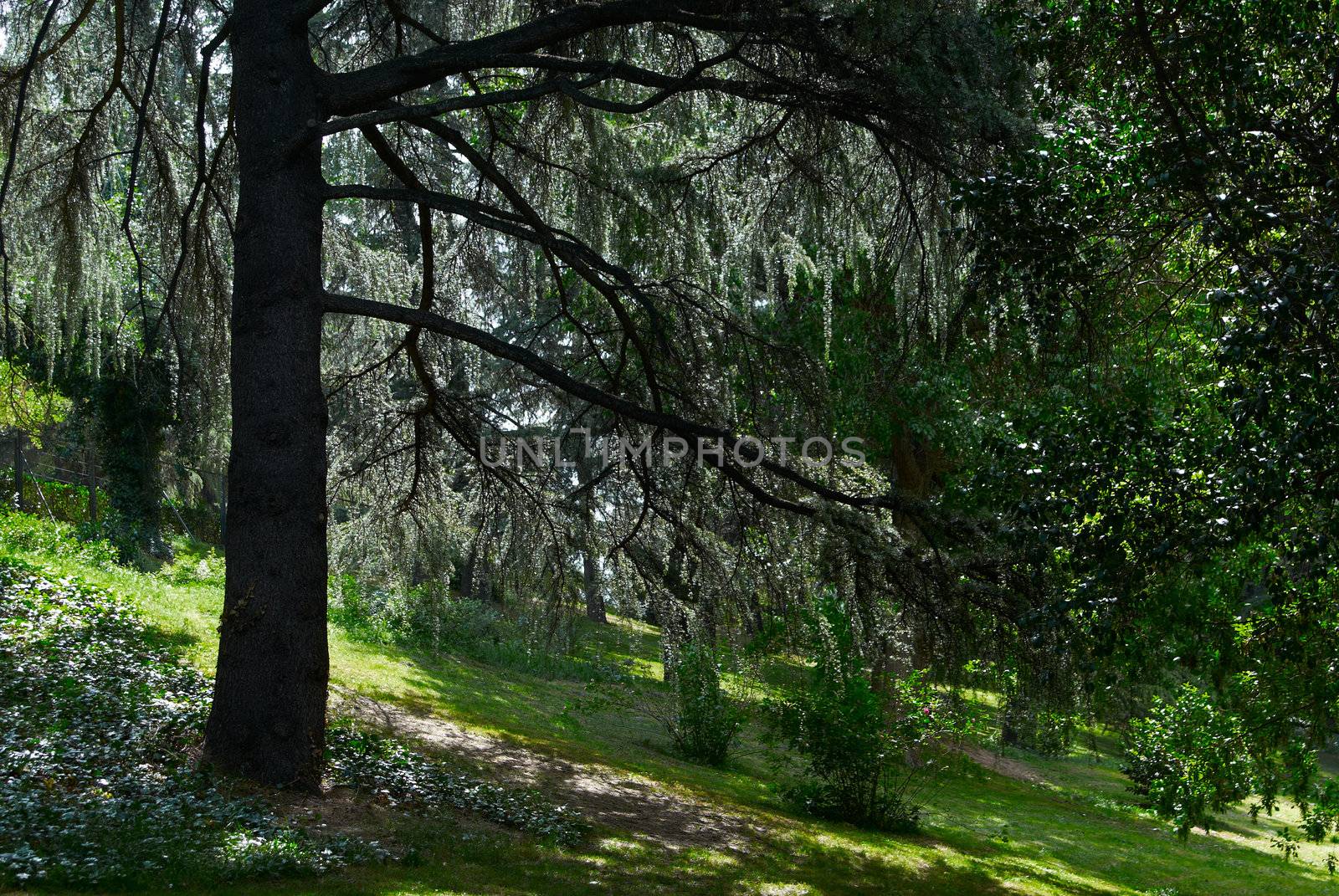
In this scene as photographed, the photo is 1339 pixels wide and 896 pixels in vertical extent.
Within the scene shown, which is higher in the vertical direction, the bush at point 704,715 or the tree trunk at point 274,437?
the tree trunk at point 274,437

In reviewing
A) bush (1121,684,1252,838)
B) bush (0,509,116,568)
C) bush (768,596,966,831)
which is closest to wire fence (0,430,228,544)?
bush (0,509,116,568)

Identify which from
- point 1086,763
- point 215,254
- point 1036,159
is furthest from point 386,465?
point 1086,763

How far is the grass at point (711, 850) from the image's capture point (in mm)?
5746

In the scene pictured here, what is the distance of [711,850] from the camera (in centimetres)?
696

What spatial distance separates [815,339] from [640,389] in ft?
16.9

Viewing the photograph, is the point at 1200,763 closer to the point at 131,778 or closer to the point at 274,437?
the point at 274,437

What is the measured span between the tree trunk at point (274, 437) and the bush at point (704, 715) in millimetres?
5041

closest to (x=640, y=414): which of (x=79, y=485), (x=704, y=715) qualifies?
(x=704, y=715)

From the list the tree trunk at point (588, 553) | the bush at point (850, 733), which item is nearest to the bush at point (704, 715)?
the bush at point (850, 733)

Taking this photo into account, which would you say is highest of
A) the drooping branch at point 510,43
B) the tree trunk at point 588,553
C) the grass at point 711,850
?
the drooping branch at point 510,43

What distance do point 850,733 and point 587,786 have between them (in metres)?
2.31

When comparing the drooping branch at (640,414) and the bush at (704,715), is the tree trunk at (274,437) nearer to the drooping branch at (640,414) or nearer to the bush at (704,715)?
the drooping branch at (640,414)

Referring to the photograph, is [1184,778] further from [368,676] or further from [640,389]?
[368,676]

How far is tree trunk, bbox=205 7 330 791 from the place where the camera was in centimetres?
591
